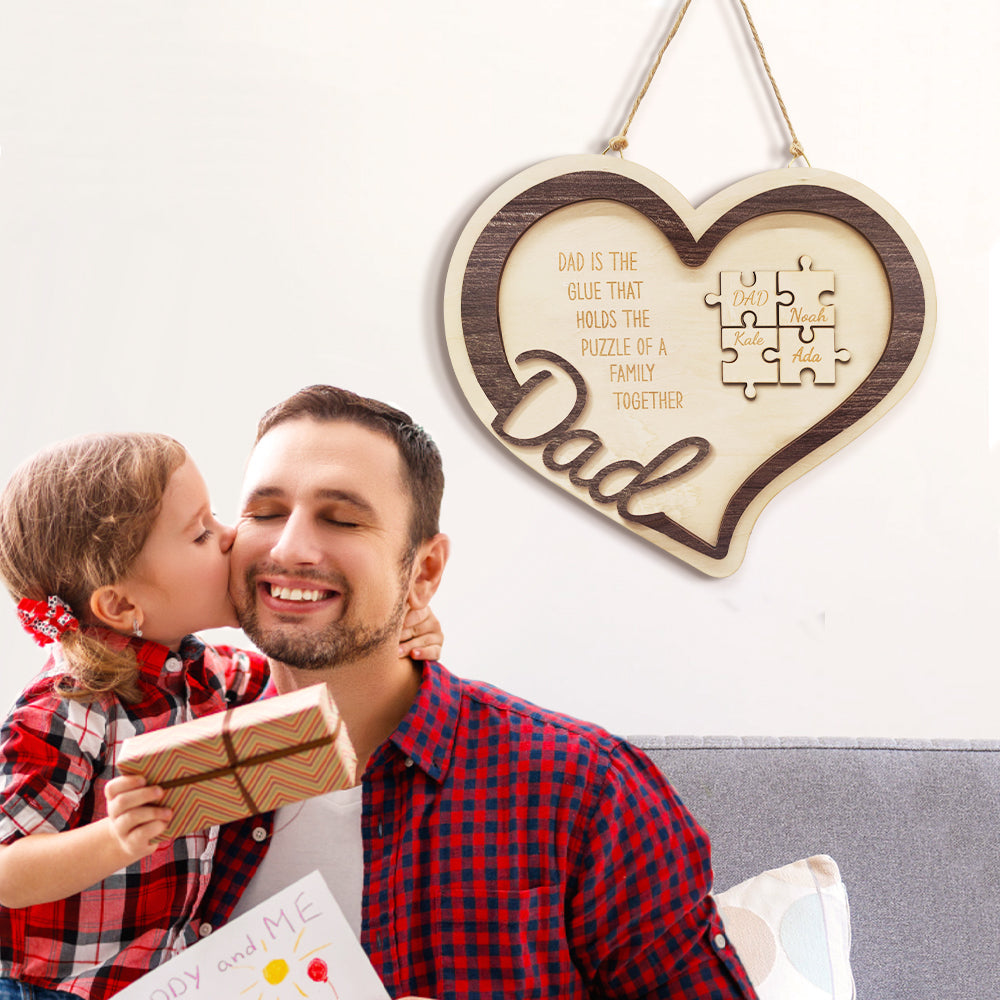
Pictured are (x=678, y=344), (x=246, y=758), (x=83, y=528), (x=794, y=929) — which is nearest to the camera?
(x=246, y=758)

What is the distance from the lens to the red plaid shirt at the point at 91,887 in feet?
3.34

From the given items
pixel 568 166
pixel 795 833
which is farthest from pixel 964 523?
pixel 568 166

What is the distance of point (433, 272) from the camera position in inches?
76.5

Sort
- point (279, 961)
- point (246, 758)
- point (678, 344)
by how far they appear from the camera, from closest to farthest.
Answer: point (246, 758) → point (279, 961) → point (678, 344)

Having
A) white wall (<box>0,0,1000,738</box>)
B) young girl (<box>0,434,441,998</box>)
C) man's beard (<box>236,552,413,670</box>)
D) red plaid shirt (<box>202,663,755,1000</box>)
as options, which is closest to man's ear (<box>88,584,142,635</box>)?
young girl (<box>0,434,441,998</box>)

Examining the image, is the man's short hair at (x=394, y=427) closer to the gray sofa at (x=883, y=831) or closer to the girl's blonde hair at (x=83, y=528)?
the girl's blonde hair at (x=83, y=528)

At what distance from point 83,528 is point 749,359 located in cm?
128

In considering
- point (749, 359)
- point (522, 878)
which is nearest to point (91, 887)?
point (522, 878)

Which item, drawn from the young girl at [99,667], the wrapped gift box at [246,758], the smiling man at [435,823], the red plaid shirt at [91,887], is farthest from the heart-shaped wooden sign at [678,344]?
the wrapped gift box at [246,758]

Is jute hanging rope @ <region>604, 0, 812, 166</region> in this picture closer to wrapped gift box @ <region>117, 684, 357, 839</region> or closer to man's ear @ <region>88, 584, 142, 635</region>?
man's ear @ <region>88, 584, 142, 635</region>

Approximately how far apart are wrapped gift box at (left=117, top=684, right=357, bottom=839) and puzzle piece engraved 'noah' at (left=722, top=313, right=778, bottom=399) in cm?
127

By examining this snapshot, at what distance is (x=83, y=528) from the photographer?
3.55 feet

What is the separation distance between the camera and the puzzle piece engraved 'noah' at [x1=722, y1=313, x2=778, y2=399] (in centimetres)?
193

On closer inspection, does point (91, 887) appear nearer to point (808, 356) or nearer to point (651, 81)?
point (808, 356)
